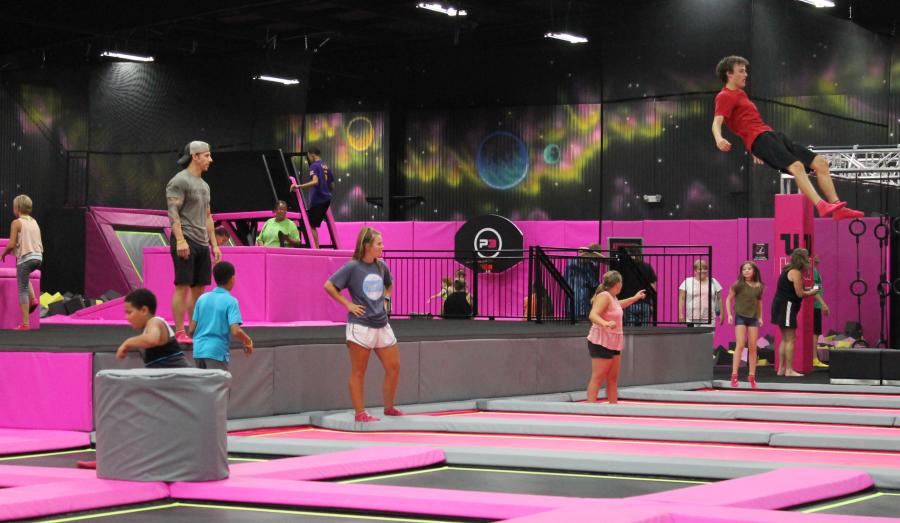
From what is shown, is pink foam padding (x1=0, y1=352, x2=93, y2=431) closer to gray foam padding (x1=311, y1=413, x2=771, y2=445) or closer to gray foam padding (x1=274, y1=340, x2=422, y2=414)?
gray foam padding (x1=274, y1=340, x2=422, y2=414)

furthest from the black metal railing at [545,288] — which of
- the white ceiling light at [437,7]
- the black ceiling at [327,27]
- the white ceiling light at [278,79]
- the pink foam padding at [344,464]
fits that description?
the white ceiling light at [278,79]

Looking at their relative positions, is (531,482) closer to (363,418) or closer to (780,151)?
(363,418)

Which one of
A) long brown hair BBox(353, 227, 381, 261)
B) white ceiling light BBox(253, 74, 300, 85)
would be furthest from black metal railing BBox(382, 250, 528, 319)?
long brown hair BBox(353, 227, 381, 261)

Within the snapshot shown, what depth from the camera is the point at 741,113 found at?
28.7ft

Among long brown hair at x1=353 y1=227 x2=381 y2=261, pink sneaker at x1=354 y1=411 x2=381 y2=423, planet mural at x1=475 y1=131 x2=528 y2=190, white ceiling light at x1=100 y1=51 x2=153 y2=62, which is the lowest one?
pink sneaker at x1=354 y1=411 x2=381 y2=423

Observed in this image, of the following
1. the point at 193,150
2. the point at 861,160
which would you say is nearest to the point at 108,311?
the point at 193,150

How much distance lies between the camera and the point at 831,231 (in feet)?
64.5

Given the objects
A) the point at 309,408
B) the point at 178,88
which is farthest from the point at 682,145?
the point at 309,408

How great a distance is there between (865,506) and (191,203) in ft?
18.0

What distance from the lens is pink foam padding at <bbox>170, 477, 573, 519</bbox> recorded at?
586cm

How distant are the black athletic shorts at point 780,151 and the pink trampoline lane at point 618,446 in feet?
6.53

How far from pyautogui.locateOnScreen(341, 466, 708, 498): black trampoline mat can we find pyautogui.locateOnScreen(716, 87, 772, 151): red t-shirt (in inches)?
107

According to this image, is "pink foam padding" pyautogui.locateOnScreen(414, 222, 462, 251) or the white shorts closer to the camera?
the white shorts

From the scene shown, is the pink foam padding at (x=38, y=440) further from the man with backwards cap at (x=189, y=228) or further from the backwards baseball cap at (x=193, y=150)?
the backwards baseball cap at (x=193, y=150)
